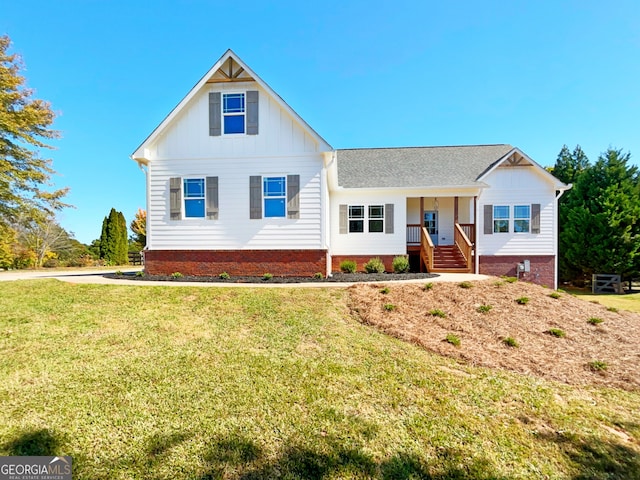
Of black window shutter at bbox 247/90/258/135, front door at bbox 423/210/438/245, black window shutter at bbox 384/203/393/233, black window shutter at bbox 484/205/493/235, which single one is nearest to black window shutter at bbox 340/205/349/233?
black window shutter at bbox 384/203/393/233

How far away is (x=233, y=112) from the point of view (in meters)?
11.1

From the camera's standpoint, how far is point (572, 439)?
318 cm

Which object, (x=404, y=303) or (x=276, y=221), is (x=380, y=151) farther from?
(x=404, y=303)

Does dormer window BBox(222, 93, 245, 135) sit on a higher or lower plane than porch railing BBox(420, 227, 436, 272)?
higher

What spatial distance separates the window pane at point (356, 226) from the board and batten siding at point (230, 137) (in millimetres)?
4708

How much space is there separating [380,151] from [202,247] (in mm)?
12871

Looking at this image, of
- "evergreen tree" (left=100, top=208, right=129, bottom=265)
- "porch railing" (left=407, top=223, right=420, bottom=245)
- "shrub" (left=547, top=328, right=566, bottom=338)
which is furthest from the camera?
"evergreen tree" (left=100, top=208, right=129, bottom=265)

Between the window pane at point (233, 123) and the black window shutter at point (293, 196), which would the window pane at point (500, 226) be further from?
the window pane at point (233, 123)

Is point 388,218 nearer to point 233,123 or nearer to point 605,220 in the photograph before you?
point 233,123

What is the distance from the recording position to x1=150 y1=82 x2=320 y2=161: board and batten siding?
36.0 ft

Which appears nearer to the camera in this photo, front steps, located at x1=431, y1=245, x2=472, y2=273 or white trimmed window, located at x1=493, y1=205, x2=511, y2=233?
front steps, located at x1=431, y1=245, x2=472, y2=273

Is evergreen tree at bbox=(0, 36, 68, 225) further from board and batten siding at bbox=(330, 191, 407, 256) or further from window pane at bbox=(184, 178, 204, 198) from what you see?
board and batten siding at bbox=(330, 191, 407, 256)

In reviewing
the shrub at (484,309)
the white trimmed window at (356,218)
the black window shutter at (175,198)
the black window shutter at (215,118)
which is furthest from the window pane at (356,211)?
the shrub at (484,309)

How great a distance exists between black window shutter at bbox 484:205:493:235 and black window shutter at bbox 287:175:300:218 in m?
9.89
